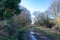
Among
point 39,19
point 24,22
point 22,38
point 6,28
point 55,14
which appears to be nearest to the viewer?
point 6,28

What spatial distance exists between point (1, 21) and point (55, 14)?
76.5ft

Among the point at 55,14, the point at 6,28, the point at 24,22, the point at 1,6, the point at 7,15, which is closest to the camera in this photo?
the point at 7,15

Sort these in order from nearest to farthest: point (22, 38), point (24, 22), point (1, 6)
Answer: point (1, 6) → point (22, 38) → point (24, 22)

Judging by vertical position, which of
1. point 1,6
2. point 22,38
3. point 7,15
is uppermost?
point 1,6

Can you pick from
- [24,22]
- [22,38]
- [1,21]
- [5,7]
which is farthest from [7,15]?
[24,22]

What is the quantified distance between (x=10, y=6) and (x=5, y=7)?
46 centimetres

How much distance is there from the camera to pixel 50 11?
41250 mm

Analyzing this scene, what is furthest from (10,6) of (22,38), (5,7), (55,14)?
(55,14)

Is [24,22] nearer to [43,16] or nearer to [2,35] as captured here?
[2,35]

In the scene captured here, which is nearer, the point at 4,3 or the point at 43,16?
the point at 4,3

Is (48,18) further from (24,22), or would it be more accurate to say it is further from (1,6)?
(1,6)

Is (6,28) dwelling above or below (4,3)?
below

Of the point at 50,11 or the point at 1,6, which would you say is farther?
the point at 50,11

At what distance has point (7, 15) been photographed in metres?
15.2
